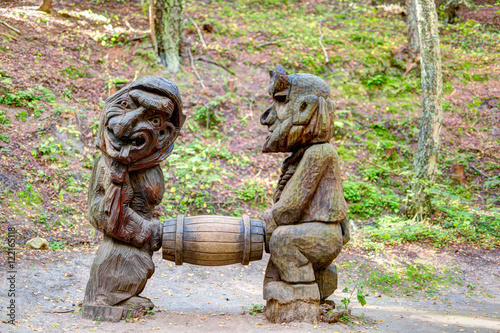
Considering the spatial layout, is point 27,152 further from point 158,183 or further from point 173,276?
point 158,183

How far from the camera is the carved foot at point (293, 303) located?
415cm

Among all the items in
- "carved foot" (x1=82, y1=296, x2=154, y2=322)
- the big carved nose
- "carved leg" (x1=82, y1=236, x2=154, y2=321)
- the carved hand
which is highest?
the big carved nose

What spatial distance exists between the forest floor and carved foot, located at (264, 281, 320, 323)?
13 centimetres

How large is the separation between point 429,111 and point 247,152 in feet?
13.0

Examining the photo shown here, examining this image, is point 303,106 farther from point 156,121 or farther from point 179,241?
point 179,241

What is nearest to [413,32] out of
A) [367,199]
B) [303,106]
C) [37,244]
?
[367,199]

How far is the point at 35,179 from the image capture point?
753 cm

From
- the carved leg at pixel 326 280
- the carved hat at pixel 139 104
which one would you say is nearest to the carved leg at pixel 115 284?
the carved hat at pixel 139 104

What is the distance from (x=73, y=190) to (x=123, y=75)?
373cm

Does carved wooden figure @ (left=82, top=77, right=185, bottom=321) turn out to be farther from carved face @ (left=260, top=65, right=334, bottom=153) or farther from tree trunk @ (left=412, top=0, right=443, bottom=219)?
tree trunk @ (left=412, top=0, right=443, bottom=219)

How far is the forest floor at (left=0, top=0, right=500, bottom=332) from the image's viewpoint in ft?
18.0

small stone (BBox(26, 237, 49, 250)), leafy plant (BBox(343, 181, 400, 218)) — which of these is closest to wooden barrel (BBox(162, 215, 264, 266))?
small stone (BBox(26, 237, 49, 250))

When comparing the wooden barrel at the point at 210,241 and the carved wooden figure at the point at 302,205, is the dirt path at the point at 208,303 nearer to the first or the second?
the carved wooden figure at the point at 302,205

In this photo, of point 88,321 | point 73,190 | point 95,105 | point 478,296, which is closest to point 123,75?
point 95,105
